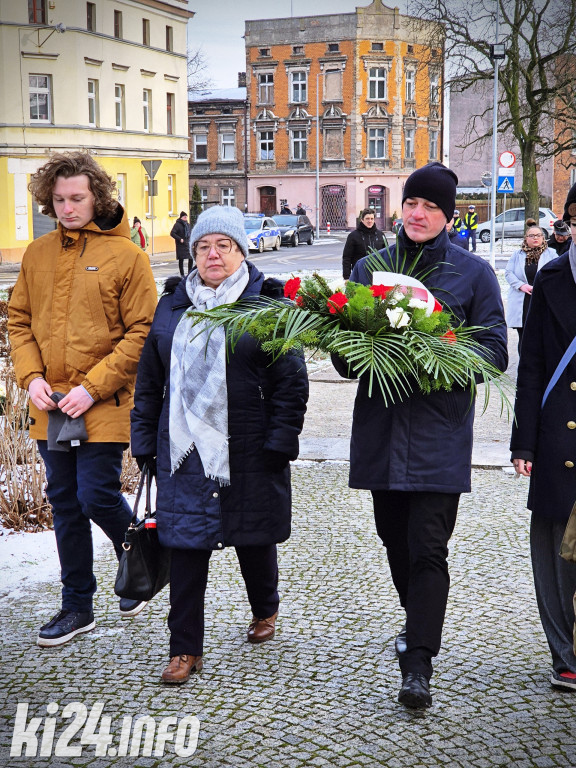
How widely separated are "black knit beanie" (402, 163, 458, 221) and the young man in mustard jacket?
1.26m

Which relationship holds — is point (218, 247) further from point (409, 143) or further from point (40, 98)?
point (409, 143)

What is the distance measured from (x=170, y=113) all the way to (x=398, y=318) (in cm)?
4362

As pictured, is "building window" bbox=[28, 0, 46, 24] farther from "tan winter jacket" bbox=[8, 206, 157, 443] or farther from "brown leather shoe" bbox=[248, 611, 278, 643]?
"brown leather shoe" bbox=[248, 611, 278, 643]

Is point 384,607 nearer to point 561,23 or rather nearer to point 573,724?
point 573,724

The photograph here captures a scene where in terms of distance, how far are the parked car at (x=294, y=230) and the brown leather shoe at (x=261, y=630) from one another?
148 feet

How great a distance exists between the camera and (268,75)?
228 feet

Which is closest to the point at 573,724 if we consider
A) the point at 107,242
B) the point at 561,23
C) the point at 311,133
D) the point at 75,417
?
the point at 75,417

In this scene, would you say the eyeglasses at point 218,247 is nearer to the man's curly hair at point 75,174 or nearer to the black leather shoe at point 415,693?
the man's curly hair at point 75,174

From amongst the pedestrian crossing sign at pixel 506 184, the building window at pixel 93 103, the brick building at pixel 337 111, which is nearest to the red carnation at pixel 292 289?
the pedestrian crossing sign at pixel 506 184

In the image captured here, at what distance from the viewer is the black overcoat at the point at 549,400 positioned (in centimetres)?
383

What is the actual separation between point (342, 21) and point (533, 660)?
68.1 meters

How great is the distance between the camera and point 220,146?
232 feet

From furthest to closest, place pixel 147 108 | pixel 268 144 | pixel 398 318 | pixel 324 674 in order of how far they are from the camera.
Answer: pixel 268 144
pixel 147 108
pixel 324 674
pixel 398 318

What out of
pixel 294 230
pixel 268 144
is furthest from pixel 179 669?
pixel 268 144
